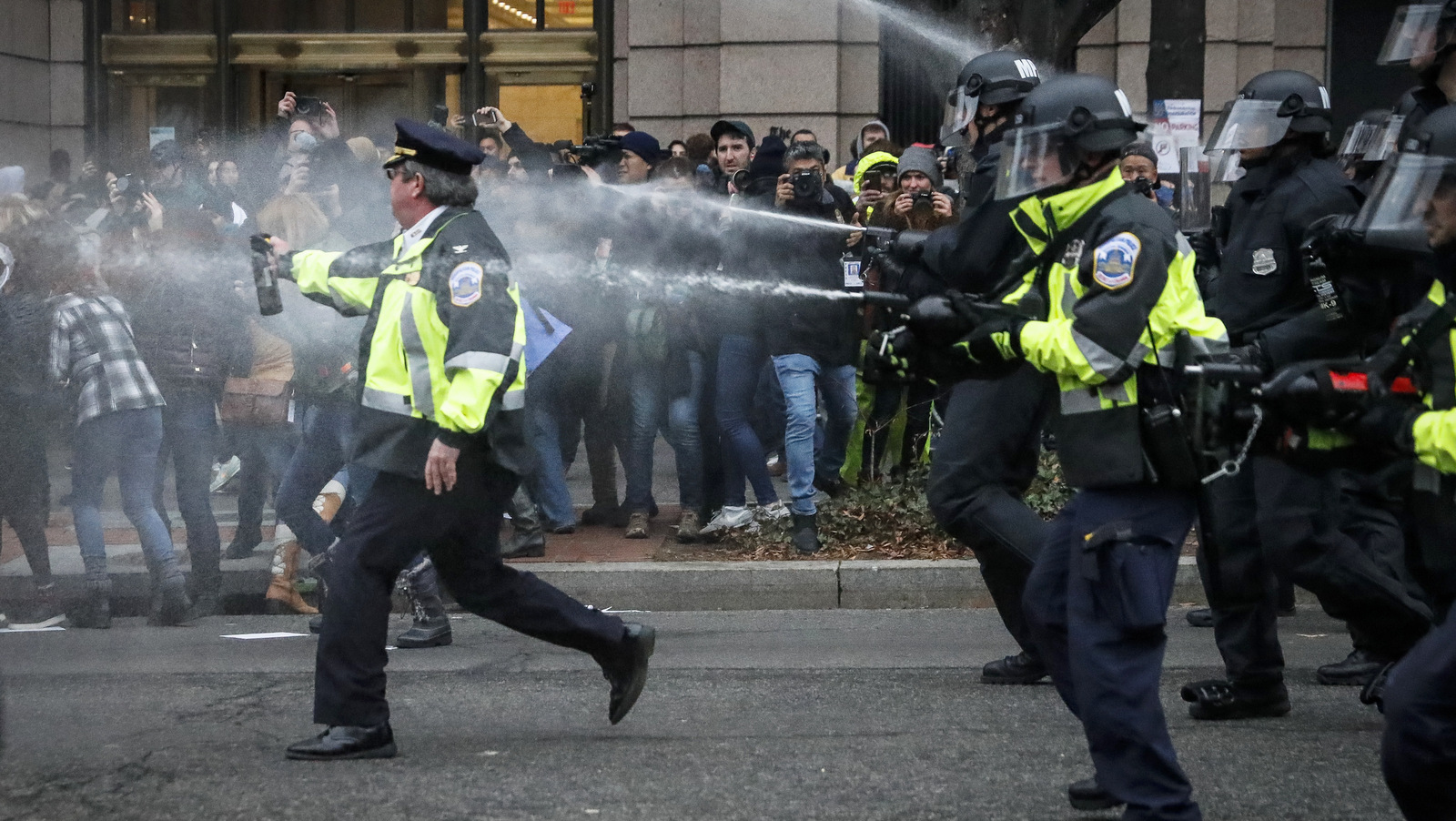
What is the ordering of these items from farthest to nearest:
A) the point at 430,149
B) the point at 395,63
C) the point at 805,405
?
the point at 395,63, the point at 805,405, the point at 430,149

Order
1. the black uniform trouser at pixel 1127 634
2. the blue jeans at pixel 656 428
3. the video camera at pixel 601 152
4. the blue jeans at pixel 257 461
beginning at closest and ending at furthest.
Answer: the black uniform trouser at pixel 1127 634, the blue jeans at pixel 257 461, the blue jeans at pixel 656 428, the video camera at pixel 601 152

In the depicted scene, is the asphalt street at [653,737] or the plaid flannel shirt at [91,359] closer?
the asphalt street at [653,737]

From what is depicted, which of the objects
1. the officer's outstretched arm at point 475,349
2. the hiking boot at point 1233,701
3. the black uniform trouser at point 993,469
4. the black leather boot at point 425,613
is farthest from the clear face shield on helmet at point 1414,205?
the black leather boot at point 425,613

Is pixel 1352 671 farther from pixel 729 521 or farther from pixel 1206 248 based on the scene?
pixel 729 521

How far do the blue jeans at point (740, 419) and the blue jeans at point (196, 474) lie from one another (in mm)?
2310

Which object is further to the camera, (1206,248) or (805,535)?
(805,535)

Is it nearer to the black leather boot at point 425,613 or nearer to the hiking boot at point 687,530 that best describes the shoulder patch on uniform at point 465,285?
the black leather boot at point 425,613

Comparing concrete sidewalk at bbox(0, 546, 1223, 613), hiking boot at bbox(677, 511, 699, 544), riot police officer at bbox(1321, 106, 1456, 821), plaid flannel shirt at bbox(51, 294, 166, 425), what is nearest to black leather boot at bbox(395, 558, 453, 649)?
concrete sidewalk at bbox(0, 546, 1223, 613)

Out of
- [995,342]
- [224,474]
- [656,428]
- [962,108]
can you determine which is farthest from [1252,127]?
[224,474]

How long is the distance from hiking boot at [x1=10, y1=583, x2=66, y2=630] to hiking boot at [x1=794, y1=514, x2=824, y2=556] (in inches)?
124

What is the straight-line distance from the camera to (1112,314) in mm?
3988

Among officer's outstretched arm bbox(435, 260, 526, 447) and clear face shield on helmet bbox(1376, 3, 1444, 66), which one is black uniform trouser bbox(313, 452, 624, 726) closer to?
officer's outstretched arm bbox(435, 260, 526, 447)

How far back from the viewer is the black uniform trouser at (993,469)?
529 centimetres

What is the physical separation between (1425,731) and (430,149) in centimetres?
311
